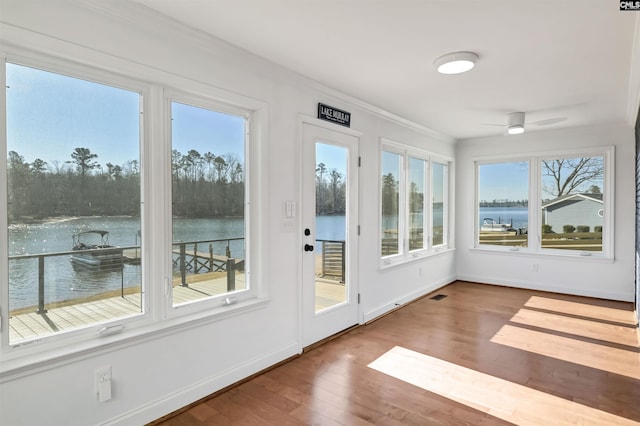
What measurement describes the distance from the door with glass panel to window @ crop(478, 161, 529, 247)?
337cm

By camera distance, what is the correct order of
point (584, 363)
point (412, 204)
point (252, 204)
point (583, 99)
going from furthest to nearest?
point (412, 204)
point (583, 99)
point (584, 363)
point (252, 204)

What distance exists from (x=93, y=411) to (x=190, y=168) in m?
1.52

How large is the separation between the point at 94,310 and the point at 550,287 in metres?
Result: 6.03

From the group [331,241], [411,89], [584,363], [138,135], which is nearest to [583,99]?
[411,89]

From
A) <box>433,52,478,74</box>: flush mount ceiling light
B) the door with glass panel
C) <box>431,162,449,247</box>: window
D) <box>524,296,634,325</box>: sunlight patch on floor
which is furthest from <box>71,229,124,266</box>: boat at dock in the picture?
<box>524,296,634,325</box>: sunlight patch on floor

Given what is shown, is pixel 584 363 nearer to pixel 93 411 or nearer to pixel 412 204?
pixel 412 204

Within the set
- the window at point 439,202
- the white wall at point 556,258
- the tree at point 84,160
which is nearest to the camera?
the tree at point 84,160

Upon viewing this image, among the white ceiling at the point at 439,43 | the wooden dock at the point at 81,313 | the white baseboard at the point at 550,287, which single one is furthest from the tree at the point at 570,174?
the wooden dock at the point at 81,313

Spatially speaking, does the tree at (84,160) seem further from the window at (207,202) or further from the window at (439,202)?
the window at (439,202)

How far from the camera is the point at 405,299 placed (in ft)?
15.9

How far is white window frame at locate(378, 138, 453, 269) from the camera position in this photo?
4.50 m

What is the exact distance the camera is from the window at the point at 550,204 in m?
5.19

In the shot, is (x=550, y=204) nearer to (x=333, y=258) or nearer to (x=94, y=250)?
(x=333, y=258)

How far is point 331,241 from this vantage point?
142 inches
